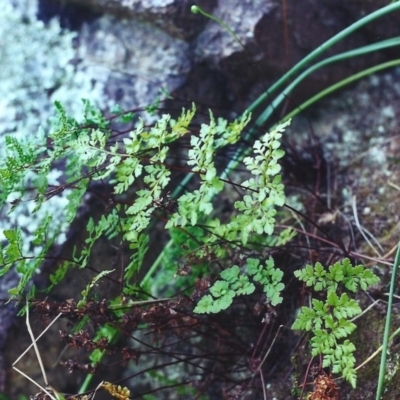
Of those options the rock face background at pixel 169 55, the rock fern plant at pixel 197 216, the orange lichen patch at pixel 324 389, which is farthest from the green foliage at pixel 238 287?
the rock face background at pixel 169 55

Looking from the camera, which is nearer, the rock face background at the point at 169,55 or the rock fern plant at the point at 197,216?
the rock fern plant at the point at 197,216

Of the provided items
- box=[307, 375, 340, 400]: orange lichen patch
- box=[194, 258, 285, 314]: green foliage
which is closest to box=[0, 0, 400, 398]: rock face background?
box=[194, 258, 285, 314]: green foliage

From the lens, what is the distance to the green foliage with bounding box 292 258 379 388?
898mm

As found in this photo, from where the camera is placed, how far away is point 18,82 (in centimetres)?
Answer: 151

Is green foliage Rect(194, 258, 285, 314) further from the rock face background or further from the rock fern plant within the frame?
the rock face background

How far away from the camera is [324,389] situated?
925 millimetres

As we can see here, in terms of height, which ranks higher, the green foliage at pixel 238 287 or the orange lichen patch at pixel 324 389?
the green foliage at pixel 238 287

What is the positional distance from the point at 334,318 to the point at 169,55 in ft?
2.81

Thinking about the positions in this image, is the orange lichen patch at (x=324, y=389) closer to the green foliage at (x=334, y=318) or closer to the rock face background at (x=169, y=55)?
the green foliage at (x=334, y=318)

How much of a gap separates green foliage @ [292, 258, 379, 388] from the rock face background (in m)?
0.53

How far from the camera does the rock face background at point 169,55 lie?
1.50 m

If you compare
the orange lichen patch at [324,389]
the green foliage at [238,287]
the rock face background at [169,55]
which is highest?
the rock face background at [169,55]

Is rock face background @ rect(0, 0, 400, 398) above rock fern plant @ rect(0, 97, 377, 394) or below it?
above

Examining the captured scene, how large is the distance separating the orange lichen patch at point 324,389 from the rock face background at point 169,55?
2.09 ft
